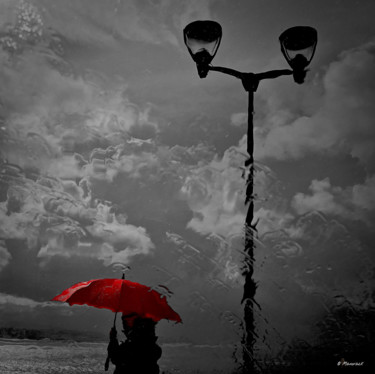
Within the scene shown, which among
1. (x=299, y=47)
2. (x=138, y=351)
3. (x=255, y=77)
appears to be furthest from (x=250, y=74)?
(x=138, y=351)

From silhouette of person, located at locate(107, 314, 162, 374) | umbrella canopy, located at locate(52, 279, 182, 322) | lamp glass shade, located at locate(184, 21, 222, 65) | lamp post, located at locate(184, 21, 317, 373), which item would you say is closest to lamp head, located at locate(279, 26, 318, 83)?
lamp post, located at locate(184, 21, 317, 373)

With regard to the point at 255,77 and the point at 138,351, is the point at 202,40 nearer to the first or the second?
the point at 255,77

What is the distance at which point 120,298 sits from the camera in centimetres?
443

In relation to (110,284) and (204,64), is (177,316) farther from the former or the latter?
(204,64)

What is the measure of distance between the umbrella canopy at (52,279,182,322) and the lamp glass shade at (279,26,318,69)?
470 cm

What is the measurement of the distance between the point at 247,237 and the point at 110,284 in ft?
7.07

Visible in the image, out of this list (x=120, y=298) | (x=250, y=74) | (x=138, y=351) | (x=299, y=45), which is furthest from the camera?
(x=250, y=74)

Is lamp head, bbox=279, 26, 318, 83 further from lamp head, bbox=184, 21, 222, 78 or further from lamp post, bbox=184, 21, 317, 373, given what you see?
lamp head, bbox=184, 21, 222, 78

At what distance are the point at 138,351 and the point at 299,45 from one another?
551 centimetres

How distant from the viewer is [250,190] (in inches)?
205

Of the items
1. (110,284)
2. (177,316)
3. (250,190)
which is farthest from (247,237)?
(110,284)

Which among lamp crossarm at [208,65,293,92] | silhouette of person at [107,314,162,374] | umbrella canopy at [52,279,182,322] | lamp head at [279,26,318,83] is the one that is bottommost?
silhouette of person at [107,314,162,374]

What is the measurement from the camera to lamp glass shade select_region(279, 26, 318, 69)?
5.48m

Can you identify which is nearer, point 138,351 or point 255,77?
point 138,351
